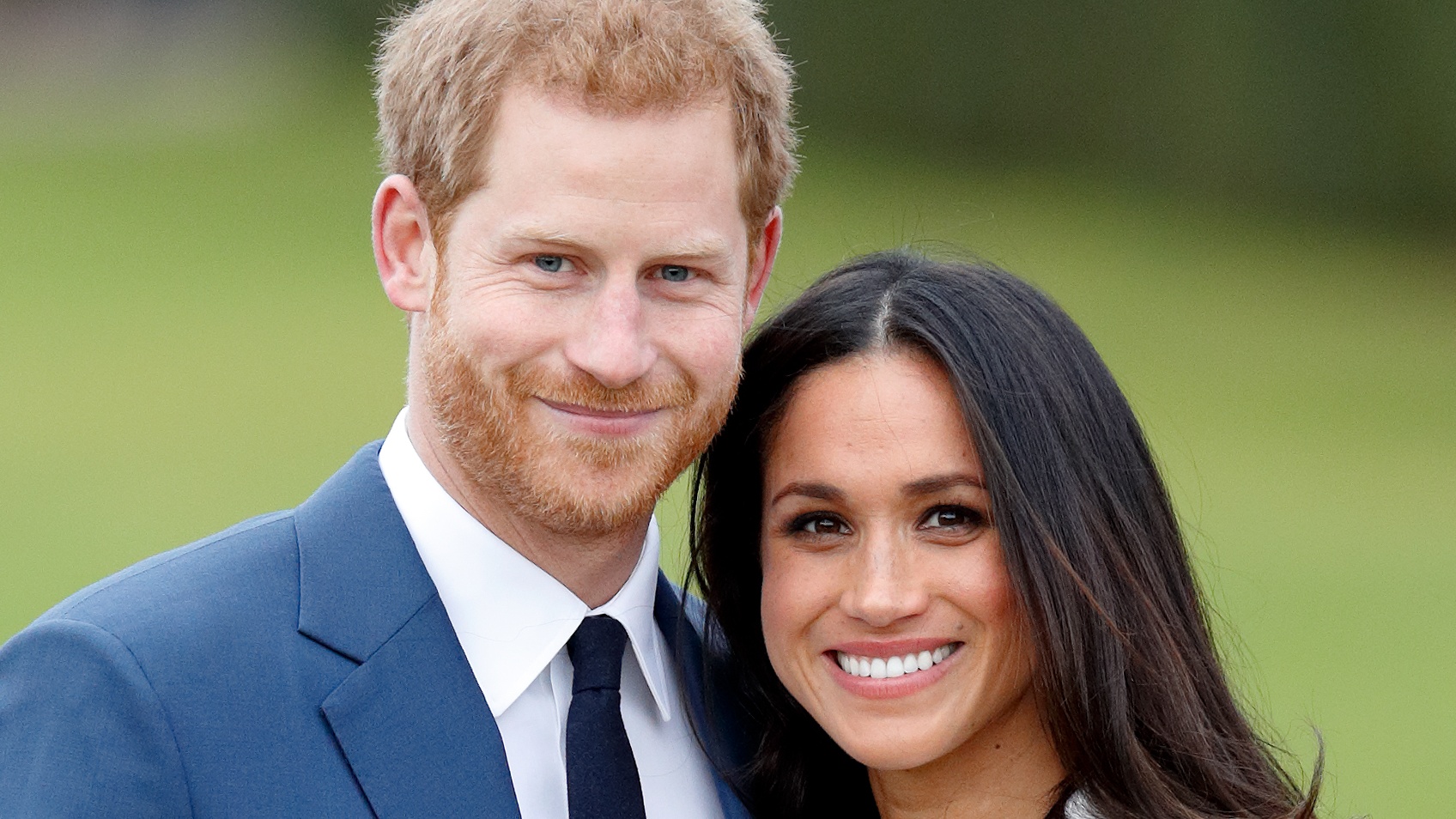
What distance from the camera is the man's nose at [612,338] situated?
2938mm

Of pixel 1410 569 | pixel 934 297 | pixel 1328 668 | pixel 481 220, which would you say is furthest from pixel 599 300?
pixel 1410 569

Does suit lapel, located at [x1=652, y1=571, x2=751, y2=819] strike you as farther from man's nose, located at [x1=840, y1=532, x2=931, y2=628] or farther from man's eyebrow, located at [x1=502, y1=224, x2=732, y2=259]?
man's eyebrow, located at [x1=502, y1=224, x2=732, y2=259]

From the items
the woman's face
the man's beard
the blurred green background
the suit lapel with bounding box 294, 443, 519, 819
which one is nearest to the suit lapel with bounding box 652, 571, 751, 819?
the woman's face

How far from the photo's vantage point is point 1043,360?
3.36 m

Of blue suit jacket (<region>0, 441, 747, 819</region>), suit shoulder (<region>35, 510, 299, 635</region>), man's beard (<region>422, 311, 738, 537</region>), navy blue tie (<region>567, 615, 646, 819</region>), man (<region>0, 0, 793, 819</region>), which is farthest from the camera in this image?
man's beard (<region>422, 311, 738, 537</region>)

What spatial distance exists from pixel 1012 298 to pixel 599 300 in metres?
0.90

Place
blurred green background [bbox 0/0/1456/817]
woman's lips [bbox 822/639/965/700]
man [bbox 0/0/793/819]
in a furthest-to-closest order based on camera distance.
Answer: blurred green background [bbox 0/0/1456/817] → woman's lips [bbox 822/639/965/700] → man [bbox 0/0/793/819]

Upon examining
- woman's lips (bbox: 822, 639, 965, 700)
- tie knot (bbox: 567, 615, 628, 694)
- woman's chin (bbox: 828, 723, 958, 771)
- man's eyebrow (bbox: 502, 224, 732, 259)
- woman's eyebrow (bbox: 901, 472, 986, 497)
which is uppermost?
man's eyebrow (bbox: 502, 224, 732, 259)

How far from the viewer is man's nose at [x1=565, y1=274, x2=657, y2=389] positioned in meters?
2.94

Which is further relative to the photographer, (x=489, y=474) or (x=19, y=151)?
(x=19, y=151)

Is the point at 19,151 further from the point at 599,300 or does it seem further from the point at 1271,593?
the point at 599,300

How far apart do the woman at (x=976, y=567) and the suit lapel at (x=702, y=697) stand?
3.3 inches

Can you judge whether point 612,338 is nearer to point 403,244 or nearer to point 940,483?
point 403,244

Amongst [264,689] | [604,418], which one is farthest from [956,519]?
[264,689]
